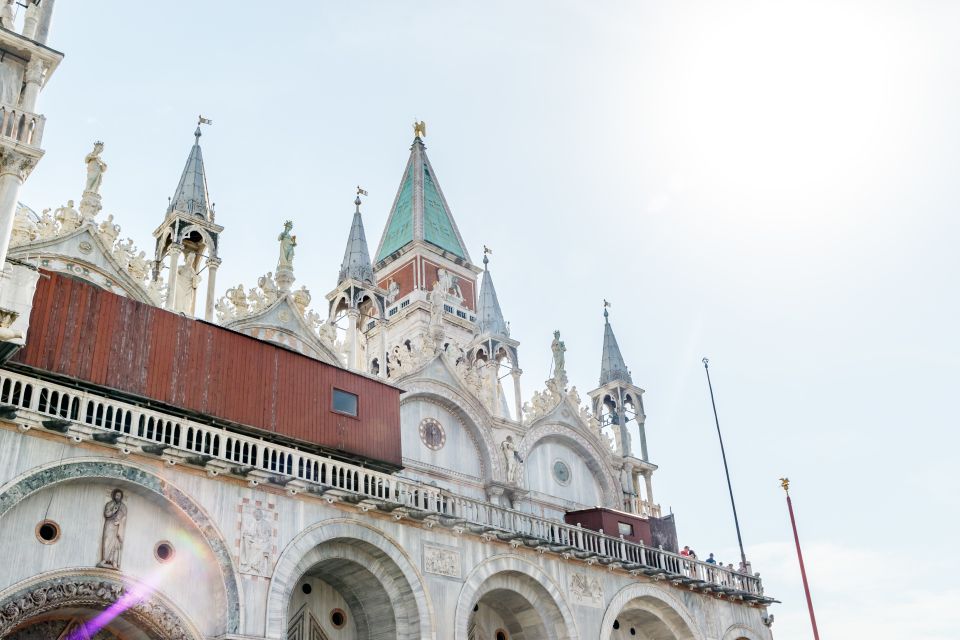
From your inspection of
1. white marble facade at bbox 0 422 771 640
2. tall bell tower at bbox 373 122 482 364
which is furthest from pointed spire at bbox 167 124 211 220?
tall bell tower at bbox 373 122 482 364

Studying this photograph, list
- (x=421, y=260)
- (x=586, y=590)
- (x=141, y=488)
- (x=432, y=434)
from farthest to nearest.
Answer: (x=421, y=260) → (x=432, y=434) → (x=586, y=590) → (x=141, y=488)

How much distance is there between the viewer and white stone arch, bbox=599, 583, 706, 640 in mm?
36750

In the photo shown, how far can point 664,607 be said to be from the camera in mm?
38375

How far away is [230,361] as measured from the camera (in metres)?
28.9

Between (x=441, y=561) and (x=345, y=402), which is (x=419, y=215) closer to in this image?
(x=345, y=402)

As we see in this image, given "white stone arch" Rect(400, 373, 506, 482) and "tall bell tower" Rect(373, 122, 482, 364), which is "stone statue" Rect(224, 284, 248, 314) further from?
"tall bell tower" Rect(373, 122, 482, 364)

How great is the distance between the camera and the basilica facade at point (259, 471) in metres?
23.0

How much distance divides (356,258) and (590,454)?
15.0 metres

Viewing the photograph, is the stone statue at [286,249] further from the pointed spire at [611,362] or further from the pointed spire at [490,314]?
the pointed spire at [611,362]

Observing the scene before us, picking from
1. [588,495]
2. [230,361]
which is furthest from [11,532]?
[588,495]

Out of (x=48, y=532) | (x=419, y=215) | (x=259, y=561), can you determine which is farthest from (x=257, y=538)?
(x=419, y=215)

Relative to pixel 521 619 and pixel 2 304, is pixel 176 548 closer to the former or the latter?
pixel 2 304

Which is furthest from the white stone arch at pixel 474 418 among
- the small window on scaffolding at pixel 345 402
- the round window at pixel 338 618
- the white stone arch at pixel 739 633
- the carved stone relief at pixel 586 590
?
the white stone arch at pixel 739 633

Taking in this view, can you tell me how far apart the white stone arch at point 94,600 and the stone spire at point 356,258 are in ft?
58.2
